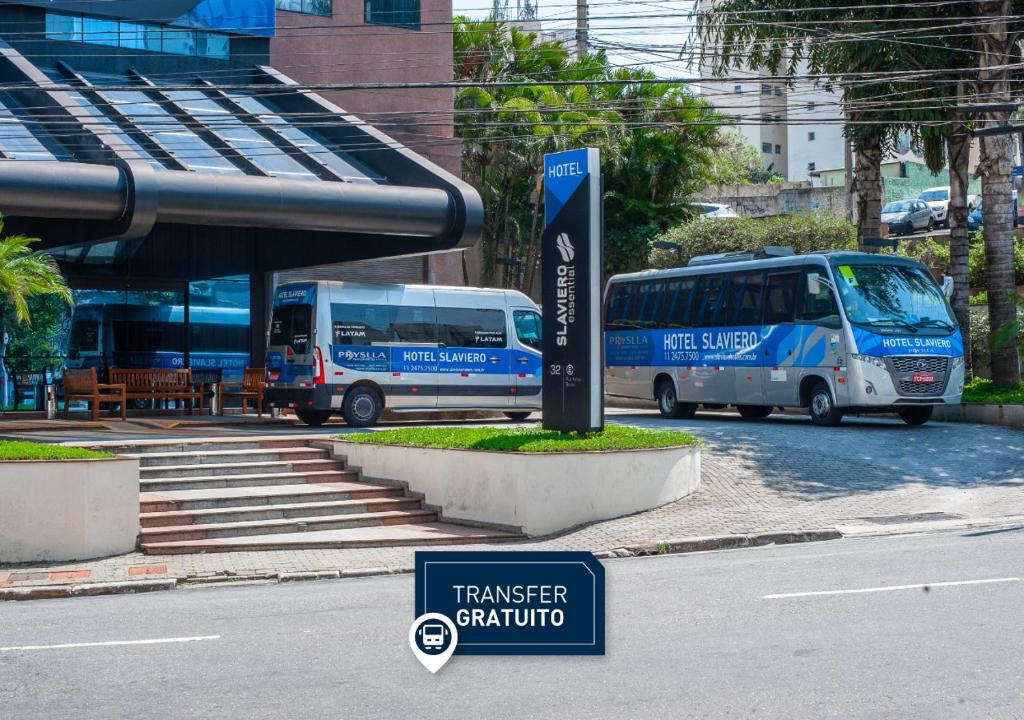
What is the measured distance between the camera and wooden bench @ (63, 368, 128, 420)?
22.9 m

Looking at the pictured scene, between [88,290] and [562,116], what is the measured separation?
1875 centimetres

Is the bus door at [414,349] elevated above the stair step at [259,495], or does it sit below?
above

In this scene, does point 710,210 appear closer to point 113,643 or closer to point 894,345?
point 894,345

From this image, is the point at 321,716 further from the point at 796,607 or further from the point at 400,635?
the point at 796,607

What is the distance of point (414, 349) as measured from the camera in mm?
24000

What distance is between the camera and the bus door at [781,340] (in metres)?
24.1

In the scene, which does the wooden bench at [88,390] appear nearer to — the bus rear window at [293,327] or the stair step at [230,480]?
the bus rear window at [293,327]

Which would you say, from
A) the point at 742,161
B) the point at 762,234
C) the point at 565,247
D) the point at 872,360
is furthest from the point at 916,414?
the point at 742,161

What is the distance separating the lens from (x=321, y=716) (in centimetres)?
650

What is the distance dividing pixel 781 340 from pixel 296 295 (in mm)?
9510

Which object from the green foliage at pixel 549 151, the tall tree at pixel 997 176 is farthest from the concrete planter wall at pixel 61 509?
the green foliage at pixel 549 151

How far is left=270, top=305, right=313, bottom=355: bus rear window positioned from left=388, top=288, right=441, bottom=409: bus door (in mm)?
1692

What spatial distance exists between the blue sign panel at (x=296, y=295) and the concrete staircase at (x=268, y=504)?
5.58 metres

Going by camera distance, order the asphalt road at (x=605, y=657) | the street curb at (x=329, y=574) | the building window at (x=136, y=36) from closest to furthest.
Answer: the asphalt road at (x=605, y=657), the street curb at (x=329, y=574), the building window at (x=136, y=36)
